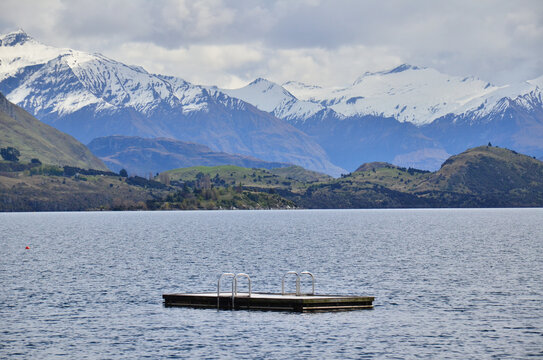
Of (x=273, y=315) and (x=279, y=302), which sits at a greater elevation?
(x=279, y=302)

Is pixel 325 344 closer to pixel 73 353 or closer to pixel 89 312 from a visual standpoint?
pixel 73 353

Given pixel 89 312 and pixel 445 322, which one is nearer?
pixel 445 322

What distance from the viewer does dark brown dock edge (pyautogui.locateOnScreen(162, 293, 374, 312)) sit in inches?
3754

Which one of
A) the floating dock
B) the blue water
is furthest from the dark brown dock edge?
the blue water

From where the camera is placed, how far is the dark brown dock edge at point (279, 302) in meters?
95.3

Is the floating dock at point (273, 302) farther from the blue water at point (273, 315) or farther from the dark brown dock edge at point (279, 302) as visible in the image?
the blue water at point (273, 315)

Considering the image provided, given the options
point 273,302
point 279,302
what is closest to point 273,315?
point 279,302

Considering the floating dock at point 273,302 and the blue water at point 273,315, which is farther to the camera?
the floating dock at point 273,302

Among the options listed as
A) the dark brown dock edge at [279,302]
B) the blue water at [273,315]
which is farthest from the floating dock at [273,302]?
the blue water at [273,315]

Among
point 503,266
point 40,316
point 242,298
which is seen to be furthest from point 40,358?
point 503,266

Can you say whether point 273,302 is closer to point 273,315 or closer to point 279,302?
point 279,302

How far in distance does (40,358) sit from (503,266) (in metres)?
101

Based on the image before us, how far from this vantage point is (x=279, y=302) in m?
96.3

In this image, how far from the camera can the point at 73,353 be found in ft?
251
